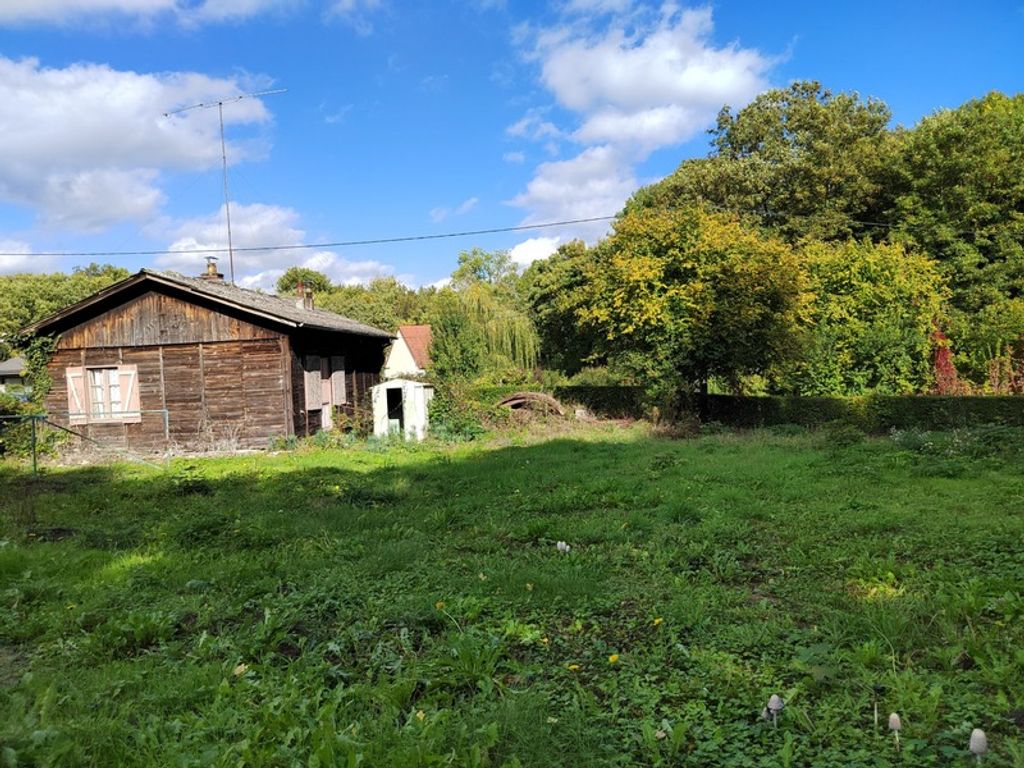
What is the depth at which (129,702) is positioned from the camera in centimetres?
326

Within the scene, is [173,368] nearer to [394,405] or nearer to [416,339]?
[394,405]

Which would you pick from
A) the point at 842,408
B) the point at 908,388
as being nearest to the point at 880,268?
the point at 908,388

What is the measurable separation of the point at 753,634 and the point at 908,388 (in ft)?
62.1

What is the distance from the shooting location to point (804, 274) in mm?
19031

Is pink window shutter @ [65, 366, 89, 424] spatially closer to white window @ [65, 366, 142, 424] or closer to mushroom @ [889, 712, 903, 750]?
white window @ [65, 366, 142, 424]

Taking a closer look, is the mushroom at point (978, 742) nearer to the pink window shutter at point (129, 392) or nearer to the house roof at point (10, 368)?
the pink window shutter at point (129, 392)

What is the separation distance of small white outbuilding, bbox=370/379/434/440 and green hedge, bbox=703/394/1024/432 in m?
8.64

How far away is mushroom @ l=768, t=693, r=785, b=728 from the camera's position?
2852 millimetres

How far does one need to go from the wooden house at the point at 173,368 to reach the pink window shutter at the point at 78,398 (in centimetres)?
3

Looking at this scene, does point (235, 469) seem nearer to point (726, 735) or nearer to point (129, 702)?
point (129, 702)

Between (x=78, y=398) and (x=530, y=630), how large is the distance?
60.9 ft

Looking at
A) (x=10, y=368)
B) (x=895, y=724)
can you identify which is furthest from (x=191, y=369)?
(x=10, y=368)

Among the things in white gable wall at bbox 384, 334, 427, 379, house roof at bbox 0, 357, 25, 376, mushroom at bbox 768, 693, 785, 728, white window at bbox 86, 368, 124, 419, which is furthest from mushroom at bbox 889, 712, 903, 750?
white gable wall at bbox 384, 334, 427, 379

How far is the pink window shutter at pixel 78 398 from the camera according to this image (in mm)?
17625
